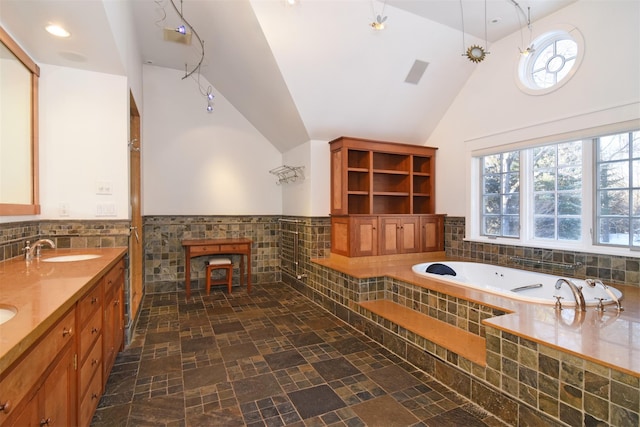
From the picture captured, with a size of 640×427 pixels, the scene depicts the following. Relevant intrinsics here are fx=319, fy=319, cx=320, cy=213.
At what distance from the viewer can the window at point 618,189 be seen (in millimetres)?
2953

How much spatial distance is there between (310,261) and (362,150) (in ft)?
5.70

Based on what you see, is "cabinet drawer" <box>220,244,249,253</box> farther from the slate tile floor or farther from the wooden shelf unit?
the wooden shelf unit

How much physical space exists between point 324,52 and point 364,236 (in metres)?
2.26

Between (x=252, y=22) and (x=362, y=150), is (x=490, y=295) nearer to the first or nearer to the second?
(x=362, y=150)

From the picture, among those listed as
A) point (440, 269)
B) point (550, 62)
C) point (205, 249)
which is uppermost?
point (550, 62)

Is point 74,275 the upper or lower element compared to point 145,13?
lower

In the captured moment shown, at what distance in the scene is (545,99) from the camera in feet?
11.5

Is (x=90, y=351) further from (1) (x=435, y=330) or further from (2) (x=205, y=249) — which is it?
(2) (x=205, y=249)

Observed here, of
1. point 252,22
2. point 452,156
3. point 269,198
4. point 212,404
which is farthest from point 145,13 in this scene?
point 452,156

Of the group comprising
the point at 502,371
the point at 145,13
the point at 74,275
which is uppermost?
the point at 145,13

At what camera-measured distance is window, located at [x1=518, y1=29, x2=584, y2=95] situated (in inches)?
130

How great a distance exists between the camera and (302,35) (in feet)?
10.8

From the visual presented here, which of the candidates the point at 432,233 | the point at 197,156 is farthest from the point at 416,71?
the point at 197,156

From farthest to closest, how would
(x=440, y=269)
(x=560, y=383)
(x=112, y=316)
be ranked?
(x=440, y=269) → (x=112, y=316) → (x=560, y=383)
